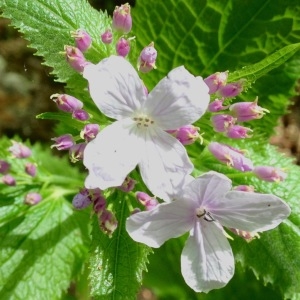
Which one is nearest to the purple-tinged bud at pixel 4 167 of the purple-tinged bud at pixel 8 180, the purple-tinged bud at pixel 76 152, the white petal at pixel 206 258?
the purple-tinged bud at pixel 8 180

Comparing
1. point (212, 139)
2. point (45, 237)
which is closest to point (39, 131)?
point (45, 237)

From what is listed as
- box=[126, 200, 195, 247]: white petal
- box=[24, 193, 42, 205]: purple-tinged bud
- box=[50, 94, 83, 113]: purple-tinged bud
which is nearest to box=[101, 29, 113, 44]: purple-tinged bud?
box=[50, 94, 83, 113]: purple-tinged bud

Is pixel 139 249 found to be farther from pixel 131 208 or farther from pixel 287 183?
pixel 287 183

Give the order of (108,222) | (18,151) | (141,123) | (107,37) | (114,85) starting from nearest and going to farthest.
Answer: (114,85), (141,123), (108,222), (107,37), (18,151)

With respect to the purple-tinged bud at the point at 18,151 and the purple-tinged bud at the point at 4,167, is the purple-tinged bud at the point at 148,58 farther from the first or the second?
the purple-tinged bud at the point at 4,167

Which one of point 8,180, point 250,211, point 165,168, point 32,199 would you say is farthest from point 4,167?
point 250,211

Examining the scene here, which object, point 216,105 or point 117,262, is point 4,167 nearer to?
point 117,262
